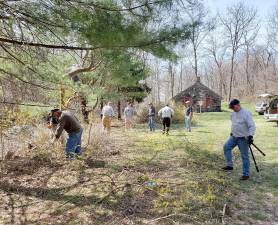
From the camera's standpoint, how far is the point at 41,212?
594 cm

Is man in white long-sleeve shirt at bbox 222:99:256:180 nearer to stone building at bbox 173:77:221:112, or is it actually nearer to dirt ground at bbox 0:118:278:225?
dirt ground at bbox 0:118:278:225

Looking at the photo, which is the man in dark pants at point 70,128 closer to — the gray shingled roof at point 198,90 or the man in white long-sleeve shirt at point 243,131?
the man in white long-sleeve shirt at point 243,131

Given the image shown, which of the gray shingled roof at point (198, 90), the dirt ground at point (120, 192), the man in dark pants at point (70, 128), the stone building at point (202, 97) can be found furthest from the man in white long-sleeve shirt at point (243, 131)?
the gray shingled roof at point (198, 90)

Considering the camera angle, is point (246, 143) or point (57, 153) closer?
point (246, 143)

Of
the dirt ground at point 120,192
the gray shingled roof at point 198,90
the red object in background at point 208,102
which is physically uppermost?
the gray shingled roof at point 198,90

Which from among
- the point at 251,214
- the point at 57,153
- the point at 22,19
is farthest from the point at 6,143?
the point at 251,214

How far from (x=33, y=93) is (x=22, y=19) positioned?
253 centimetres

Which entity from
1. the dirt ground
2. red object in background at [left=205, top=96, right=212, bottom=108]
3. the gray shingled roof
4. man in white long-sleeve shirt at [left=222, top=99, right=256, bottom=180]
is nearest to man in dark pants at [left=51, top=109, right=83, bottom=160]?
the dirt ground

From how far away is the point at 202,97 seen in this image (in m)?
48.4

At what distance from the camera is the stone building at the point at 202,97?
156ft

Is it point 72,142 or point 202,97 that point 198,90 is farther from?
point 72,142

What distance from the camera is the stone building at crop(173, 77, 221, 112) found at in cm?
4769

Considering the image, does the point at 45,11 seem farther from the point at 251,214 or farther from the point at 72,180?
the point at 251,214

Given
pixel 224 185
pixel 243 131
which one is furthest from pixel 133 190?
pixel 243 131
